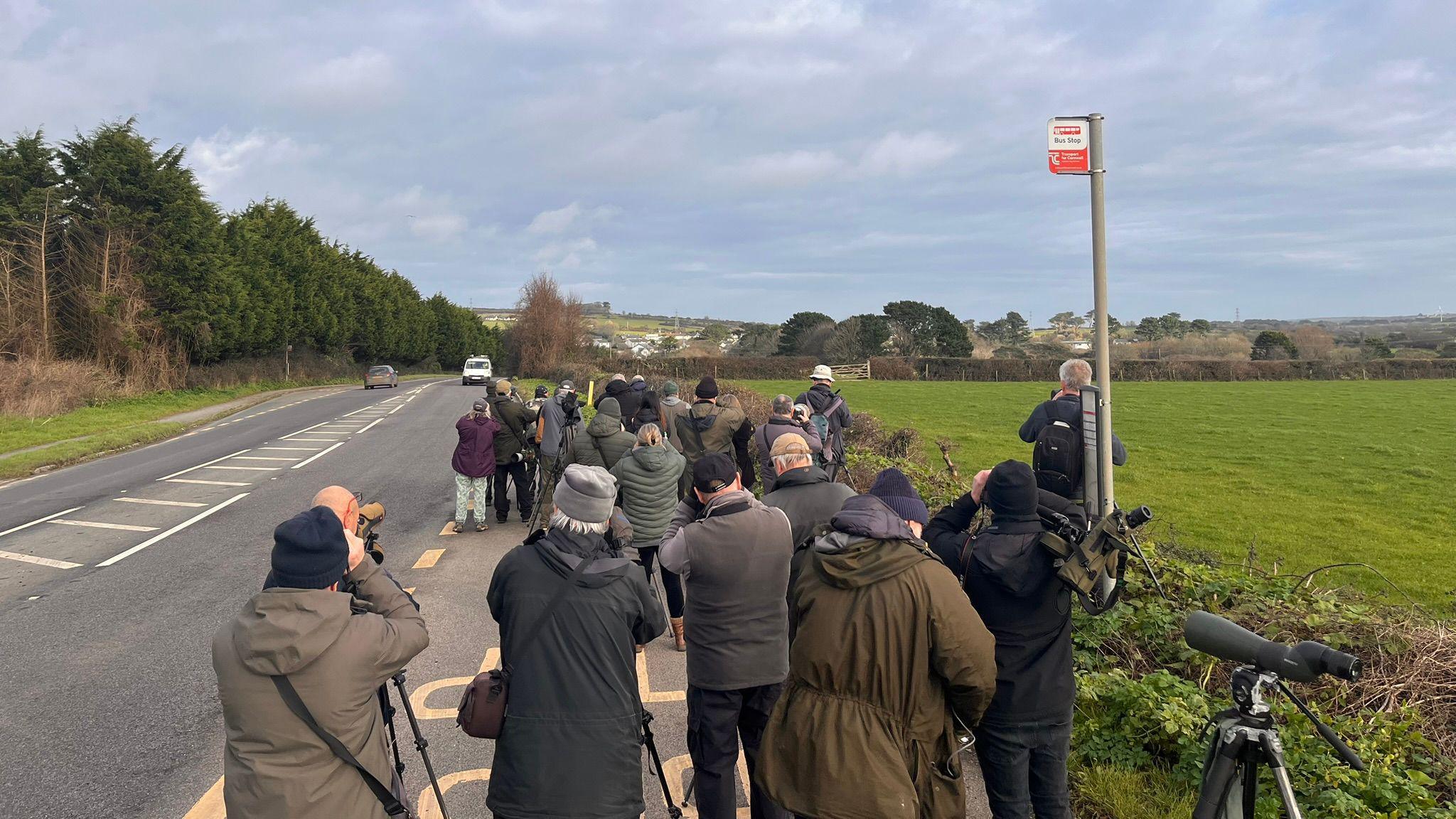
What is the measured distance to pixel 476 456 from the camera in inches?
401

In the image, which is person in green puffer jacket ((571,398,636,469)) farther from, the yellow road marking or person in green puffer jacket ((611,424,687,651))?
the yellow road marking

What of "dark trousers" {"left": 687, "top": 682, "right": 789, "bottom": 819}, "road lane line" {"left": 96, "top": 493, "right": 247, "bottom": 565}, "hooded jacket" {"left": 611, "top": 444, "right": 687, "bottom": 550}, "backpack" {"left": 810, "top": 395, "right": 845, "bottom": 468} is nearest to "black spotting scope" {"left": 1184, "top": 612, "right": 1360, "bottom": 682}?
"dark trousers" {"left": 687, "top": 682, "right": 789, "bottom": 819}

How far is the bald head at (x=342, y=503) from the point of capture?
3.47 meters

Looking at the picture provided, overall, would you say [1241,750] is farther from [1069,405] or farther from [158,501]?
[158,501]

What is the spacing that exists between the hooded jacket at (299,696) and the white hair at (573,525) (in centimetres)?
73

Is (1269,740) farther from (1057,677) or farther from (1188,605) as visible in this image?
(1188,605)

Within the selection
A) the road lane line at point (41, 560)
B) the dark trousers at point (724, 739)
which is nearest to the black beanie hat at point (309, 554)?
the dark trousers at point (724, 739)

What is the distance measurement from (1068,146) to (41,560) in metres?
11.7

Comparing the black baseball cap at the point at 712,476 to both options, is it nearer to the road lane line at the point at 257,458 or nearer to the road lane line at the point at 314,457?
the road lane line at the point at 314,457

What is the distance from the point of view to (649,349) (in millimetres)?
74312

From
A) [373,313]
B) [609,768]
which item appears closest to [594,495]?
[609,768]

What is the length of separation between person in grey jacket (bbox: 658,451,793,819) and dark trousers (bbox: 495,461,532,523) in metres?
7.31

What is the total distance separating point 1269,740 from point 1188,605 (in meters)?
3.55

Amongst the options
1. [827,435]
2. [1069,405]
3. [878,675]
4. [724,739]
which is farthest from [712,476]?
[827,435]
